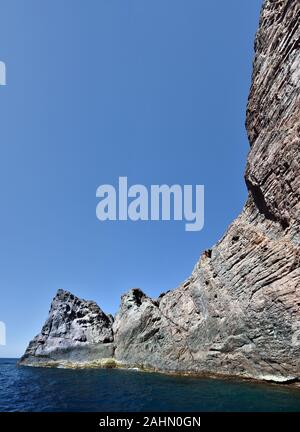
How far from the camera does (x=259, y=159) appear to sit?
39281 mm

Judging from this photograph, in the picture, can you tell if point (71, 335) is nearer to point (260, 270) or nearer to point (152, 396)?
point (152, 396)

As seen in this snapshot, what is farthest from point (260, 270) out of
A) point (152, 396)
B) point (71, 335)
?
point (71, 335)

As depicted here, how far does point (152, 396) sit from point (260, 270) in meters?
18.2

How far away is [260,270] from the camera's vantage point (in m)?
36.0

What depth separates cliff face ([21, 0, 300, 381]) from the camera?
32.6 meters

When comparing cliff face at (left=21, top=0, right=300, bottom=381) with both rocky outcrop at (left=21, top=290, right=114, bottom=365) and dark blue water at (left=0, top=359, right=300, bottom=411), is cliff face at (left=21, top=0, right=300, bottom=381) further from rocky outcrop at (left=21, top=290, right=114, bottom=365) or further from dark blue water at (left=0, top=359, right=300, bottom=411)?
rocky outcrop at (left=21, top=290, right=114, bottom=365)

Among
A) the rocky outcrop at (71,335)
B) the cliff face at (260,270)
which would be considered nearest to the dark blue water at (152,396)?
the cliff face at (260,270)

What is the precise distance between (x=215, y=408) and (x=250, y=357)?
15.6m

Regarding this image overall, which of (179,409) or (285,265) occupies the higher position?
(285,265)

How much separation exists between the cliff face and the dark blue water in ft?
15.4

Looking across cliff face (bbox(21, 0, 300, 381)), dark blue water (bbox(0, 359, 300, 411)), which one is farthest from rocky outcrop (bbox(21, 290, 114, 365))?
dark blue water (bbox(0, 359, 300, 411))

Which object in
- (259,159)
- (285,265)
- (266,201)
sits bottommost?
(285,265)
